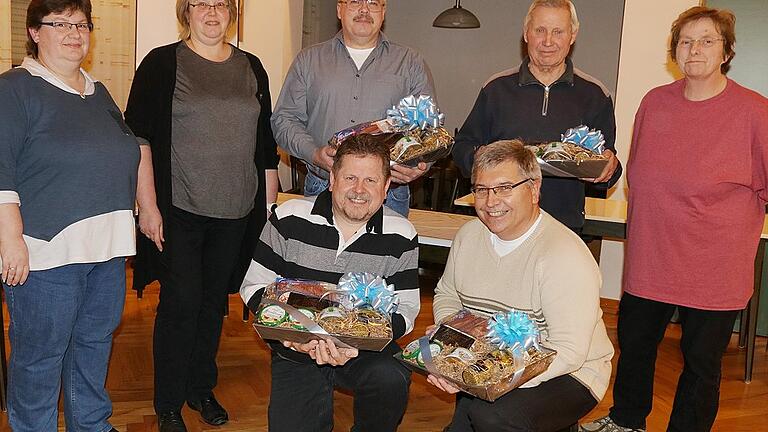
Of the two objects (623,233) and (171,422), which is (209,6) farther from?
(623,233)

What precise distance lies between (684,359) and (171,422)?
1857mm

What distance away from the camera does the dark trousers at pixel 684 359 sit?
9.51 ft

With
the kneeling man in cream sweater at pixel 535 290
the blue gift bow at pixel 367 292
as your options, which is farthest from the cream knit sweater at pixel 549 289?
the blue gift bow at pixel 367 292

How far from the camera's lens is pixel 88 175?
8.34 ft

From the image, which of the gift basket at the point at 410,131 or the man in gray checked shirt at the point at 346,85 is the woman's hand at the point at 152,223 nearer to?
the man in gray checked shirt at the point at 346,85

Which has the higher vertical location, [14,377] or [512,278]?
[512,278]

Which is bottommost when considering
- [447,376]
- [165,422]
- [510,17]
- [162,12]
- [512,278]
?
[165,422]

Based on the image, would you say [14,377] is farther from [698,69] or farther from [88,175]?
[698,69]

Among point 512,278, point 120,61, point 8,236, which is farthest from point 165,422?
point 120,61

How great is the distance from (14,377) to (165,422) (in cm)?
62

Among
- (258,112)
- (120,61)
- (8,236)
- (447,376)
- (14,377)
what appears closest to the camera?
(447,376)

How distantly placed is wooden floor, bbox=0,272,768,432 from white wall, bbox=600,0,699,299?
132 centimetres

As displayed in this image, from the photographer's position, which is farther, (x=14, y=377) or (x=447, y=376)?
(x=14, y=377)

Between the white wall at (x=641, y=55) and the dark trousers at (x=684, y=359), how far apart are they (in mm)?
2066
